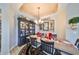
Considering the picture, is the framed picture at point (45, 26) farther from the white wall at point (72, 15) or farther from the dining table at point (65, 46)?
the white wall at point (72, 15)

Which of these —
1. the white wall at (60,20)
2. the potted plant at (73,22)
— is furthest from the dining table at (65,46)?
the potted plant at (73,22)

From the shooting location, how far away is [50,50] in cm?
212

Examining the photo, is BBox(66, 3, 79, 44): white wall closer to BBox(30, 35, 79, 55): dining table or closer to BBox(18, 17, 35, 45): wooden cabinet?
BBox(30, 35, 79, 55): dining table

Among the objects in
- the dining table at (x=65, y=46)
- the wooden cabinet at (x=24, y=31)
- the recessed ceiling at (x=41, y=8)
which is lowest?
the dining table at (x=65, y=46)

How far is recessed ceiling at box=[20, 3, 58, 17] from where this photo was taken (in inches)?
82.4

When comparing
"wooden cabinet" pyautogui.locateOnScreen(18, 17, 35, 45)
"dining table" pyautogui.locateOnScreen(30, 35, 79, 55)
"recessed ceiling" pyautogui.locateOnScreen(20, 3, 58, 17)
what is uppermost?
"recessed ceiling" pyautogui.locateOnScreen(20, 3, 58, 17)

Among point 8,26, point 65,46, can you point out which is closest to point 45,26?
point 65,46

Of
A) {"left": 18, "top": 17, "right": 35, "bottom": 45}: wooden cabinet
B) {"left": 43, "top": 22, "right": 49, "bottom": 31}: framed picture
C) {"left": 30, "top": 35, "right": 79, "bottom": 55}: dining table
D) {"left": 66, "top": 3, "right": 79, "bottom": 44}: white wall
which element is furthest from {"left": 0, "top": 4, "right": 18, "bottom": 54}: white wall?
{"left": 66, "top": 3, "right": 79, "bottom": 44}: white wall

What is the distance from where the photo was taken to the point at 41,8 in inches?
83.1

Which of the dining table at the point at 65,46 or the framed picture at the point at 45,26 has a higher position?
the framed picture at the point at 45,26

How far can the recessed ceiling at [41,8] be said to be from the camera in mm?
2092

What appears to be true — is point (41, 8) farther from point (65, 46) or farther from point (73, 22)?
point (65, 46)

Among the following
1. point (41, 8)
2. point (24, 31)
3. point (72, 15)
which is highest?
point (41, 8)
